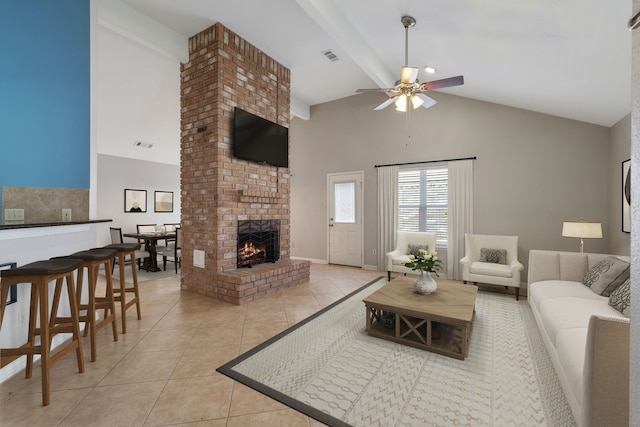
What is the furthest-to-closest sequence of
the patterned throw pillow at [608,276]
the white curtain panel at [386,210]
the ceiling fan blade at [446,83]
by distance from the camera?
the white curtain panel at [386,210], the ceiling fan blade at [446,83], the patterned throw pillow at [608,276]

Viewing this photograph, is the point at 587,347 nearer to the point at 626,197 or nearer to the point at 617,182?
the point at 626,197

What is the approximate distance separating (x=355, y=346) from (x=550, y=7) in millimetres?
3139

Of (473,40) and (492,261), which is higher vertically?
(473,40)

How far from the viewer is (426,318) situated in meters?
2.45

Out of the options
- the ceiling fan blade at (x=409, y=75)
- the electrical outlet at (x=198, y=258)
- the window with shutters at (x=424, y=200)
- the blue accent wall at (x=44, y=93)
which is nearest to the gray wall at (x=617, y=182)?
the window with shutters at (x=424, y=200)

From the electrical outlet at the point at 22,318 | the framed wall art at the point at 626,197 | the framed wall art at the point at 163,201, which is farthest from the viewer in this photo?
the framed wall art at the point at 163,201

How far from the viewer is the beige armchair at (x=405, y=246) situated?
481cm

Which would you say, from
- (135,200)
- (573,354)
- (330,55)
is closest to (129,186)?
(135,200)

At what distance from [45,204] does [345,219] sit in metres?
4.73

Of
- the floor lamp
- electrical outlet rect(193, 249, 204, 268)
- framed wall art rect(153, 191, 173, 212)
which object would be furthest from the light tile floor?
framed wall art rect(153, 191, 173, 212)

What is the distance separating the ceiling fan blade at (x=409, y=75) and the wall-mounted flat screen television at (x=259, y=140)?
2.14 meters

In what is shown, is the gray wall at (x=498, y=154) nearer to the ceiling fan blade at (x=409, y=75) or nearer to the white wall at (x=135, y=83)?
the ceiling fan blade at (x=409, y=75)

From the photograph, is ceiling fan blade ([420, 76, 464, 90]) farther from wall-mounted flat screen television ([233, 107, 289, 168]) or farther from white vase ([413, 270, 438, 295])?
wall-mounted flat screen television ([233, 107, 289, 168])

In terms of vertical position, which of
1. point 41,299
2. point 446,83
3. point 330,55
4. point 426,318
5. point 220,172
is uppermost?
point 330,55
